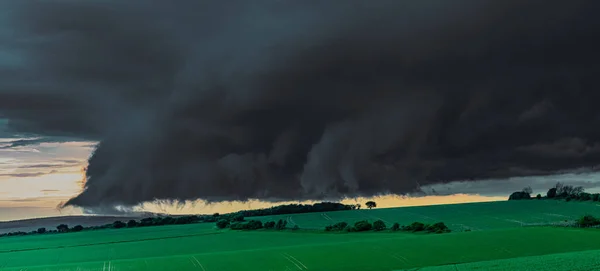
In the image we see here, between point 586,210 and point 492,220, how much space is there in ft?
99.4

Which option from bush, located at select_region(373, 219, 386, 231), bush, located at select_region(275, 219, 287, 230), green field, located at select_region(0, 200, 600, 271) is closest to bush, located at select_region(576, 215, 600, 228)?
green field, located at select_region(0, 200, 600, 271)

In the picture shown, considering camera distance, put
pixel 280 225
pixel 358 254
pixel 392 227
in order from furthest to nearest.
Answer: pixel 280 225
pixel 392 227
pixel 358 254

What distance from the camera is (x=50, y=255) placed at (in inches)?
5374

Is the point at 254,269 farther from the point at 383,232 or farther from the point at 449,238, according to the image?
the point at 383,232

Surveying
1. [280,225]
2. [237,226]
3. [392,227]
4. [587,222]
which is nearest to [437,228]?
[392,227]

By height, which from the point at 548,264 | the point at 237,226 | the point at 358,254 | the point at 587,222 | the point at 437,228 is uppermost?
the point at 237,226

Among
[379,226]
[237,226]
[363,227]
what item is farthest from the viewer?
[237,226]

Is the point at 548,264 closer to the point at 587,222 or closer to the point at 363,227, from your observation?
the point at 587,222

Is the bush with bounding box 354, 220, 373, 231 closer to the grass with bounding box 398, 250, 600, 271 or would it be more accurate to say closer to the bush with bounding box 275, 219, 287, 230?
the bush with bounding box 275, 219, 287, 230

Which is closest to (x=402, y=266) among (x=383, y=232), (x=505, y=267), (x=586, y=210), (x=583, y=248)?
(x=505, y=267)

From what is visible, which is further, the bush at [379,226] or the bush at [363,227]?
the bush at [379,226]

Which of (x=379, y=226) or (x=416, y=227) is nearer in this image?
(x=416, y=227)

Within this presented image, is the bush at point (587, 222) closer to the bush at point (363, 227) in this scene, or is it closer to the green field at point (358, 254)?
the green field at point (358, 254)

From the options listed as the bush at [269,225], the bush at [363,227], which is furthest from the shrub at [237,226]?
the bush at [363,227]
